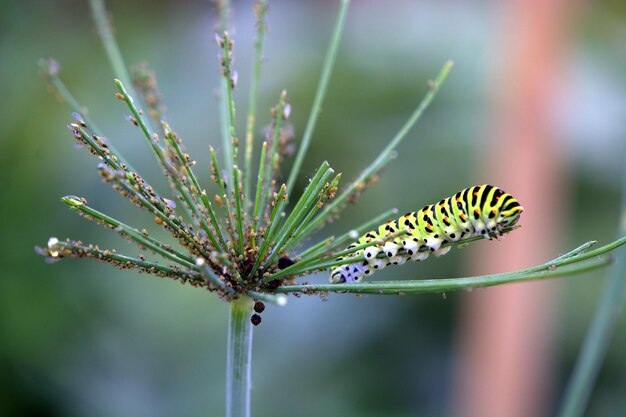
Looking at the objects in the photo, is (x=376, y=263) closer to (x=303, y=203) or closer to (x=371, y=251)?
(x=371, y=251)

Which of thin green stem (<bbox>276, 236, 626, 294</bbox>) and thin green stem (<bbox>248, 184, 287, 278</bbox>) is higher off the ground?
thin green stem (<bbox>248, 184, 287, 278</bbox>)

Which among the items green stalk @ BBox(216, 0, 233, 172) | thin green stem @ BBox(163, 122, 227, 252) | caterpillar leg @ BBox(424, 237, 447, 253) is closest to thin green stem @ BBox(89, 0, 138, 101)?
green stalk @ BBox(216, 0, 233, 172)

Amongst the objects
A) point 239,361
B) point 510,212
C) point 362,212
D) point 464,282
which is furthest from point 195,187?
point 362,212

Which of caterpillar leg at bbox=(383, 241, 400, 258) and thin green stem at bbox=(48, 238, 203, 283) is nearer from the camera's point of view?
thin green stem at bbox=(48, 238, 203, 283)

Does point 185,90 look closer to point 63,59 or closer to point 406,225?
point 63,59

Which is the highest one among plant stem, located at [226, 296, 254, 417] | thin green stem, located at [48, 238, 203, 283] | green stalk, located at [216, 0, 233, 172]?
green stalk, located at [216, 0, 233, 172]

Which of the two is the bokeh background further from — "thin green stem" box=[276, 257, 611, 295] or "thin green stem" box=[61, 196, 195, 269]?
"thin green stem" box=[61, 196, 195, 269]

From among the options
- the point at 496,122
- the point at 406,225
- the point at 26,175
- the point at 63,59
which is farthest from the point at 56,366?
the point at 406,225

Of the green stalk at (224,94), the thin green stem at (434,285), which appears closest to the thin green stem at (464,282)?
the thin green stem at (434,285)
